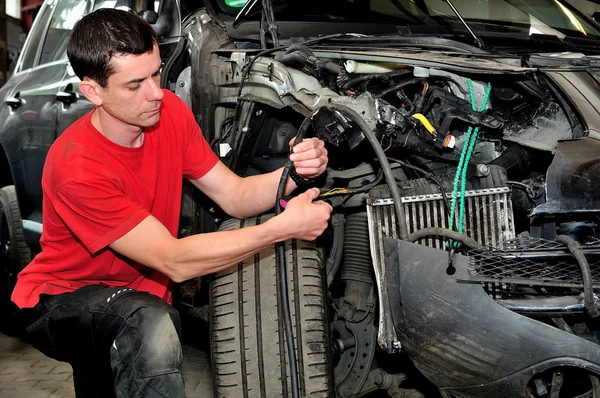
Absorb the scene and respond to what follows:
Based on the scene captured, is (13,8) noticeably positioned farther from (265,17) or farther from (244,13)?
(265,17)

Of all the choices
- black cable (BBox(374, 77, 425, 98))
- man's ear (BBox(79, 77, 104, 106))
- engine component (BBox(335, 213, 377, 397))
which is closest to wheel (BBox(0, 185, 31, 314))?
man's ear (BBox(79, 77, 104, 106))

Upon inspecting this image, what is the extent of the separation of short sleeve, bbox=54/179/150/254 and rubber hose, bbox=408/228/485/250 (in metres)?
0.90

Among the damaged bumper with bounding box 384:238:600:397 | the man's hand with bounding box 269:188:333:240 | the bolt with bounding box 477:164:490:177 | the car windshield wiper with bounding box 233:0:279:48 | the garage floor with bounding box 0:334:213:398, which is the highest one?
the car windshield wiper with bounding box 233:0:279:48

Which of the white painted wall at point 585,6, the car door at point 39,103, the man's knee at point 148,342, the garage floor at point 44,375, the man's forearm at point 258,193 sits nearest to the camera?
the man's knee at point 148,342

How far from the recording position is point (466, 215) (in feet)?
8.74

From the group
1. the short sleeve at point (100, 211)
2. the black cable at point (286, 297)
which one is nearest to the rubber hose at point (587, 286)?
the black cable at point (286, 297)

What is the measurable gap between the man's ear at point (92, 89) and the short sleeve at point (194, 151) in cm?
41

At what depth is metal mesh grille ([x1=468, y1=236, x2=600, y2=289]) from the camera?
88.8 inches

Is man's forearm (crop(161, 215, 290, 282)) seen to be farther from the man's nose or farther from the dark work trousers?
the man's nose

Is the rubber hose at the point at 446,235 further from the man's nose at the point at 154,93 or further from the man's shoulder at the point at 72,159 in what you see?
the man's shoulder at the point at 72,159

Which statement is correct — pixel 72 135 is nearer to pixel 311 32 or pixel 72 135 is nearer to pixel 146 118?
pixel 146 118

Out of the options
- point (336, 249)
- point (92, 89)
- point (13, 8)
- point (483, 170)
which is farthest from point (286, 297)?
point (13, 8)

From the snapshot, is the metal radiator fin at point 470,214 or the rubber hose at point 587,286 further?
the metal radiator fin at point 470,214

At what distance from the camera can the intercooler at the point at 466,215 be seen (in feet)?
8.65
